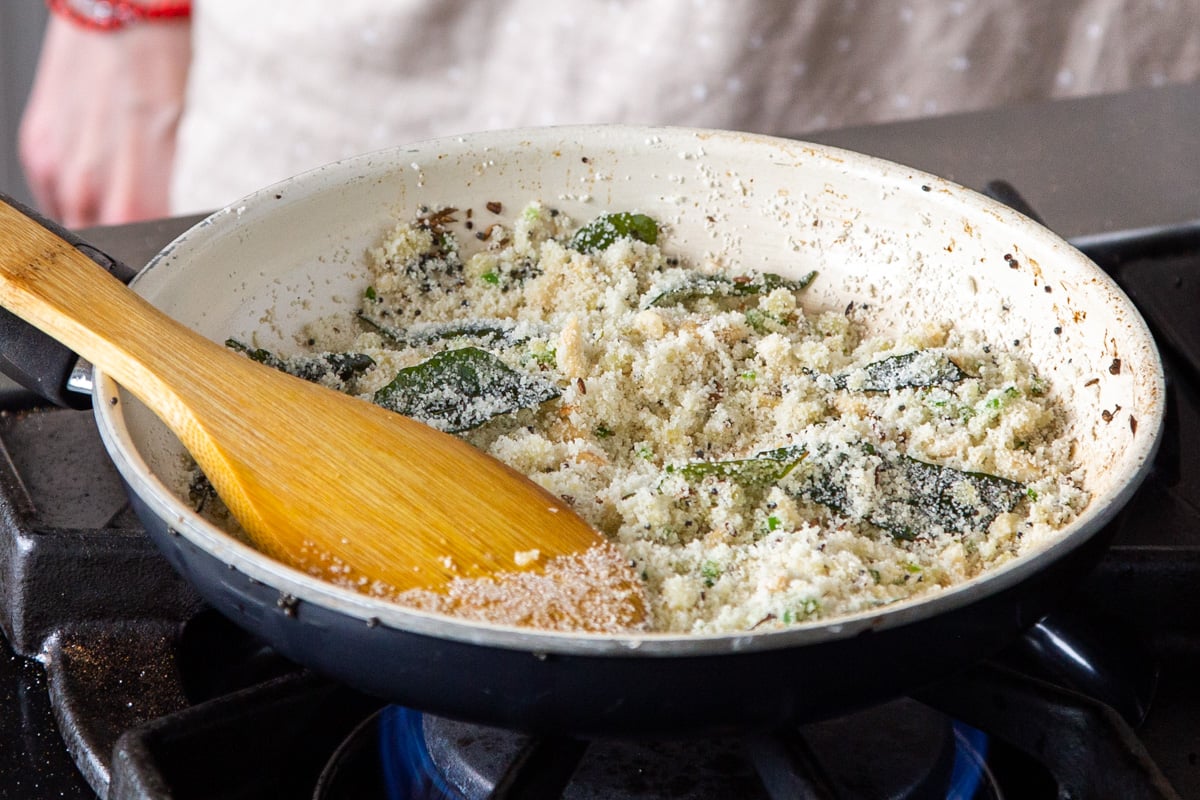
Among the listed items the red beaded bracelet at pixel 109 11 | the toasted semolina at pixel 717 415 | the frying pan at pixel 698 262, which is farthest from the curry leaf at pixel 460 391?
the red beaded bracelet at pixel 109 11

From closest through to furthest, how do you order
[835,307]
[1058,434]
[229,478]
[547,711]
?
→ 1. [547,711]
2. [229,478]
3. [1058,434]
4. [835,307]

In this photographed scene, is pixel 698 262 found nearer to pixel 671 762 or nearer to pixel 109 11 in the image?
pixel 671 762

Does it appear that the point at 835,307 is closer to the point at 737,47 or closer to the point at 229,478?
the point at 229,478

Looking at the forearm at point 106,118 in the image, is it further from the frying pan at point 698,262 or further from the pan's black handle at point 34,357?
the pan's black handle at point 34,357

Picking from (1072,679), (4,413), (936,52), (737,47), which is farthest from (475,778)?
(936,52)

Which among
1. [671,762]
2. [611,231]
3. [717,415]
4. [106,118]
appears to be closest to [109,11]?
[106,118]

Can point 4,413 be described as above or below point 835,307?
below
